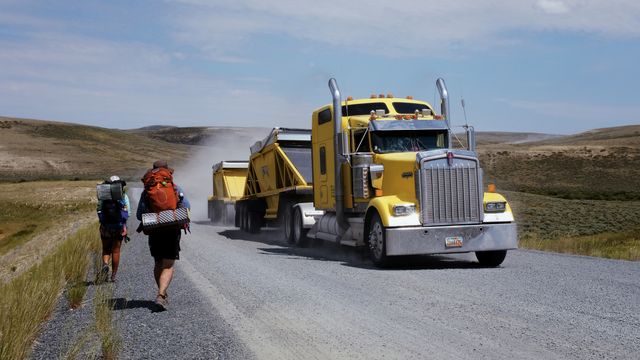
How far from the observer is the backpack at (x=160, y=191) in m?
8.71

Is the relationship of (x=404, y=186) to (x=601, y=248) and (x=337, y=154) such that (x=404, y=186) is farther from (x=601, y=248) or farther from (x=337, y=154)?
(x=601, y=248)

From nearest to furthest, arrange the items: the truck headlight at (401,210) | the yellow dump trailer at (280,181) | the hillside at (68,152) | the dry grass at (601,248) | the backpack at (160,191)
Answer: the backpack at (160,191) < the truck headlight at (401,210) < the dry grass at (601,248) < the yellow dump trailer at (280,181) < the hillside at (68,152)

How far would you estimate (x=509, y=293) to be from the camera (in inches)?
385

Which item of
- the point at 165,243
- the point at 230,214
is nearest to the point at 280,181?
the point at 230,214

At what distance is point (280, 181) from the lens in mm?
21234

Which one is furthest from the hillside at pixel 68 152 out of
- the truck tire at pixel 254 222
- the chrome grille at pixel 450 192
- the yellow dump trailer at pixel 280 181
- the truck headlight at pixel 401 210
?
the chrome grille at pixel 450 192

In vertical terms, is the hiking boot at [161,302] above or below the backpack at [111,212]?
below

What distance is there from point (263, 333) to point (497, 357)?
2338mm

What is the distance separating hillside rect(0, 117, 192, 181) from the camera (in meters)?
101

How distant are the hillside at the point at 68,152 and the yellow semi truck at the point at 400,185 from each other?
242ft

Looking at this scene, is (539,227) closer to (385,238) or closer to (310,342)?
(385,238)

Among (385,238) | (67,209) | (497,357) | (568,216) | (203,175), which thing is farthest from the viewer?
(203,175)

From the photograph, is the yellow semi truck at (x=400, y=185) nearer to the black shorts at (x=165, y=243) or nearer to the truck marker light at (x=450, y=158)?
the truck marker light at (x=450, y=158)

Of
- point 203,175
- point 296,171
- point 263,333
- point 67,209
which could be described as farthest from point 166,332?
point 203,175
